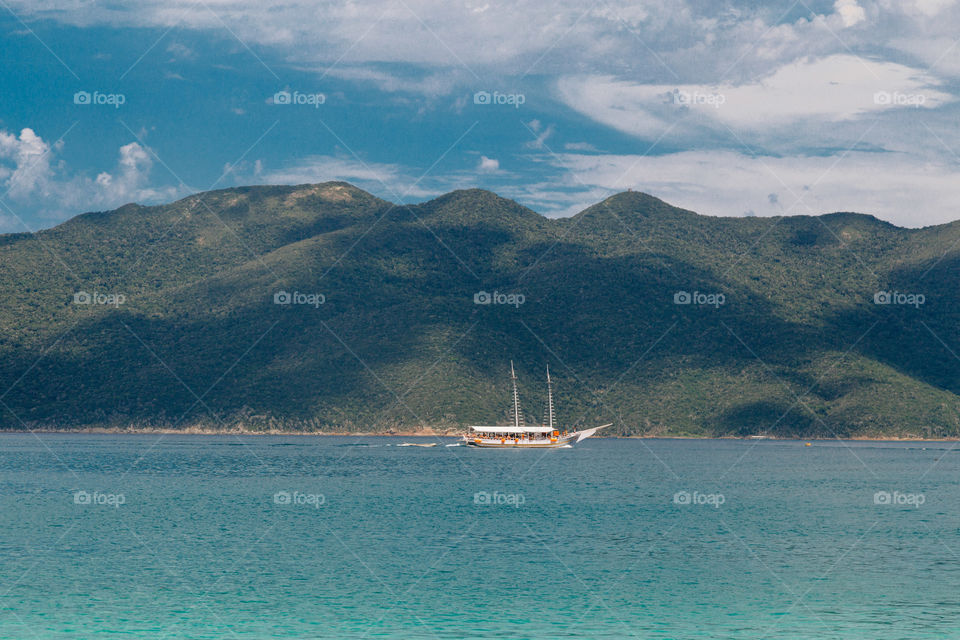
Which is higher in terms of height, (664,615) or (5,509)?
(5,509)

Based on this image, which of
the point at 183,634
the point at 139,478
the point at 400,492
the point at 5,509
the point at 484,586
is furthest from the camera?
the point at 139,478

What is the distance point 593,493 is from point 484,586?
47.8m

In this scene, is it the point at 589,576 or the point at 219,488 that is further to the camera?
the point at 219,488

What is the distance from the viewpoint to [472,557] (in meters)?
50.4

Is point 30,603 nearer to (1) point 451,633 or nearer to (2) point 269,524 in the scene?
(1) point 451,633

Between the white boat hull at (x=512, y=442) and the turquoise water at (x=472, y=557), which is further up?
the white boat hull at (x=512, y=442)

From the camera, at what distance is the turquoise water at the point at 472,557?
3584 centimetres

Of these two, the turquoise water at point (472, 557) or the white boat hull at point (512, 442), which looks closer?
the turquoise water at point (472, 557)

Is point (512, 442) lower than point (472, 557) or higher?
higher

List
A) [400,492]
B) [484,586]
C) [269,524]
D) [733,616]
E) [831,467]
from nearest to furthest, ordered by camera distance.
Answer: [733,616], [484,586], [269,524], [400,492], [831,467]

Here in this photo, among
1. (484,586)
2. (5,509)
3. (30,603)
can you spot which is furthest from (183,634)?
(5,509)

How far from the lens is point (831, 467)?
131500mm

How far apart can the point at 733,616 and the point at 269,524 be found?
115 ft

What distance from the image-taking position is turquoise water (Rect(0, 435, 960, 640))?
3584 centimetres
